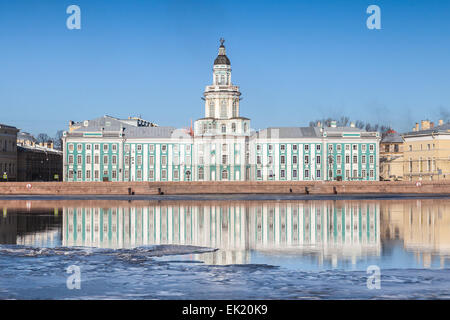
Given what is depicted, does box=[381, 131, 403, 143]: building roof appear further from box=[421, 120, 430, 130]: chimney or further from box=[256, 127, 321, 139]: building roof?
box=[256, 127, 321, 139]: building roof

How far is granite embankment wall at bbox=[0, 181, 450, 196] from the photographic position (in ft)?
217

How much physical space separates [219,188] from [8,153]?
35.3 m

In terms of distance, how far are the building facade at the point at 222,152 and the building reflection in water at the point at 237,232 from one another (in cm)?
5021

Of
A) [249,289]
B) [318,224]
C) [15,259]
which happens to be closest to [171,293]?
[249,289]

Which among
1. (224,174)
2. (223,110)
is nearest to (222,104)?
(223,110)

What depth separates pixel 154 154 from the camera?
85.4 m

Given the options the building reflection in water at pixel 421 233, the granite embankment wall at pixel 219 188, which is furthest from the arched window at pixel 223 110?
the building reflection in water at pixel 421 233

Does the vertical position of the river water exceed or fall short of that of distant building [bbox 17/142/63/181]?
it falls short

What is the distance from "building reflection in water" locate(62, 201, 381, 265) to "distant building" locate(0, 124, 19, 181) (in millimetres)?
58541

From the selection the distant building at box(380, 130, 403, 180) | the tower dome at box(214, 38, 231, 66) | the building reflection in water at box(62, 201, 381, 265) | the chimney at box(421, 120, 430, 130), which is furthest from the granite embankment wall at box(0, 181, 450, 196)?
the chimney at box(421, 120, 430, 130)

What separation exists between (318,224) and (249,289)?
1560 centimetres

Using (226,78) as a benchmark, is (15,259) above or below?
below
